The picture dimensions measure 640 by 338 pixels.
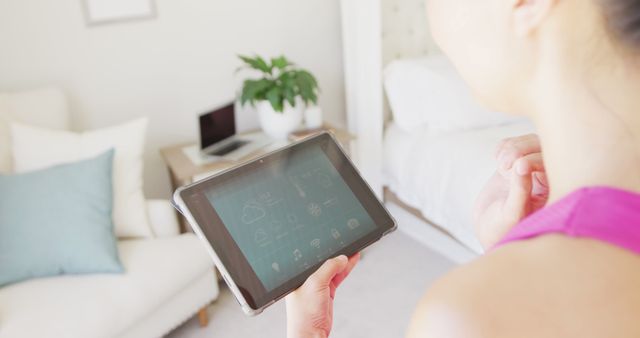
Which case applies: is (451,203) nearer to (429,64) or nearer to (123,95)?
(429,64)

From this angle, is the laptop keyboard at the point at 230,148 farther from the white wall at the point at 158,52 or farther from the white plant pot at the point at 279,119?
the white wall at the point at 158,52

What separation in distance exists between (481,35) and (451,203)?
172cm

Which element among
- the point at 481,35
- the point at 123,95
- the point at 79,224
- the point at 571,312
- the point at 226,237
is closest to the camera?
the point at 571,312

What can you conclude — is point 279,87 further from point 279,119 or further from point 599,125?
point 599,125

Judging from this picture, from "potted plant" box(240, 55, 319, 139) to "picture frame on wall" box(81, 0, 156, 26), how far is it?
0.49m

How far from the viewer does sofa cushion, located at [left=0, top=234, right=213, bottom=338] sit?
5.01 ft

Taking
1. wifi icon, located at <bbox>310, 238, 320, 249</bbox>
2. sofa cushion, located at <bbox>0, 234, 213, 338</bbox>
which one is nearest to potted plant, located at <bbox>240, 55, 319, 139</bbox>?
sofa cushion, located at <bbox>0, 234, 213, 338</bbox>

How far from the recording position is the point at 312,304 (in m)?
0.75

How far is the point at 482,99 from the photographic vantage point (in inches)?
20.3

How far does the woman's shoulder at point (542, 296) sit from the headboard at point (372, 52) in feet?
7.11

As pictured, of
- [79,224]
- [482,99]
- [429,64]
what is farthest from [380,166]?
[482,99]

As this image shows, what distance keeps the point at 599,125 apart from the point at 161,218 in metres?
1.83

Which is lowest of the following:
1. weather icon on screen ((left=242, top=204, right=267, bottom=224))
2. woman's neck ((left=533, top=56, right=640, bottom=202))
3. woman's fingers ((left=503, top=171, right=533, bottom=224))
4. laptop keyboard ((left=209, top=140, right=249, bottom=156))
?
laptop keyboard ((left=209, top=140, right=249, bottom=156))

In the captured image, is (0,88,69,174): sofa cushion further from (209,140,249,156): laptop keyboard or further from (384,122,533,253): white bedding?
(384,122,533,253): white bedding
